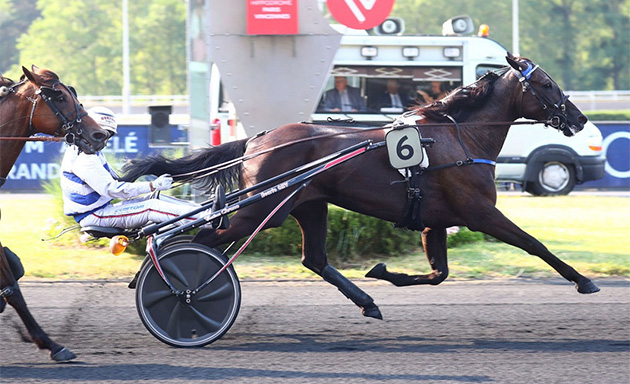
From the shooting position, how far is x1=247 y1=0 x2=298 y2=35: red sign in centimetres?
869

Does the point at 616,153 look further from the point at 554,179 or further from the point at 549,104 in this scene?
the point at 549,104

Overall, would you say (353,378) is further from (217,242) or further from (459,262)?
(459,262)

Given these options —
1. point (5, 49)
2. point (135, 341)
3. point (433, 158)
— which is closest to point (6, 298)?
point (135, 341)

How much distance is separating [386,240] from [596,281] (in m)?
2.00

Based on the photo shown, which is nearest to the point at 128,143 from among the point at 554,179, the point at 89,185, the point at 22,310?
the point at 554,179

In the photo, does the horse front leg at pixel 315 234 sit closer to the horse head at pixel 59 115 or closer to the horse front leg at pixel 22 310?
the horse head at pixel 59 115

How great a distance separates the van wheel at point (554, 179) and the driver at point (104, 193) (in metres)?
10.00

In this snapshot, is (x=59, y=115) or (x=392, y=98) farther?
(x=392, y=98)

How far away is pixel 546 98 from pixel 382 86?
7734mm

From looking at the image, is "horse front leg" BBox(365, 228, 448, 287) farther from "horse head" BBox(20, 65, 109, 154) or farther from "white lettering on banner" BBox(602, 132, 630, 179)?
"white lettering on banner" BBox(602, 132, 630, 179)

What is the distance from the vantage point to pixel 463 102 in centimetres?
629

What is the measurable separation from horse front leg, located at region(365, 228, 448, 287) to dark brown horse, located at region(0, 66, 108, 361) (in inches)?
91.8

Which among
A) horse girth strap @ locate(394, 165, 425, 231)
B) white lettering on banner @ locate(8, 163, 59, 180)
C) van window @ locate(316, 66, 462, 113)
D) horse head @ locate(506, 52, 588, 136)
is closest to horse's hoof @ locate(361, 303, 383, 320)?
horse girth strap @ locate(394, 165, 425, 231)

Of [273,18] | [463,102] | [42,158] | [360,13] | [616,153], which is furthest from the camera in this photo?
[42,158]
